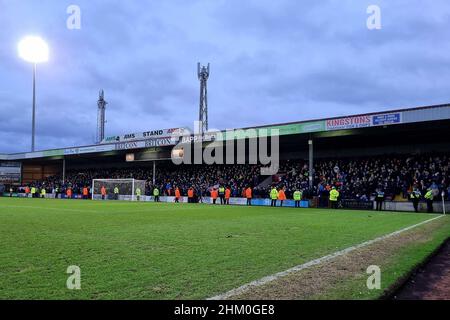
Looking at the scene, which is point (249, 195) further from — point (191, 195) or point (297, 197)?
point (191, 195)

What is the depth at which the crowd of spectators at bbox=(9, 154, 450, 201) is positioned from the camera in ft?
92.1

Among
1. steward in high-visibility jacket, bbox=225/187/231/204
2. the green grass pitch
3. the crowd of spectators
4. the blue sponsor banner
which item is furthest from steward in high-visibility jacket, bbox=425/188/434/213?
steward in high-visibility jacket, bbox=225/187/231/204

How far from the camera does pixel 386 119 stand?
27062 mm

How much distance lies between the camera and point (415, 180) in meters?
27.4

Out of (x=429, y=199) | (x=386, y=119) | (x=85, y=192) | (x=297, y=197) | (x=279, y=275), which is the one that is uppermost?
(x=386, y=119)

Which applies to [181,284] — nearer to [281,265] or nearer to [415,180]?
[281,265]

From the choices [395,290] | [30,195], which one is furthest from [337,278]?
[30,195]

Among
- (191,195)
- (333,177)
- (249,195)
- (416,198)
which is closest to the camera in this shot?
(416,198)

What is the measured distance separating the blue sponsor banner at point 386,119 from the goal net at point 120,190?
82.4 ft

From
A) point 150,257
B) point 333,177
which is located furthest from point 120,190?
point 150,257

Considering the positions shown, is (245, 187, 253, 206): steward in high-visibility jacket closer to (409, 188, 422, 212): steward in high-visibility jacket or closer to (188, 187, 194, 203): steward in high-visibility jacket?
(188, 187, 194, 203): steward in high-visibility jacket

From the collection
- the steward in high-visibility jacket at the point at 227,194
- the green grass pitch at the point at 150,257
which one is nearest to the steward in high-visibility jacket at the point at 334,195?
the steward in high-visibility jacket at the point at 227,194

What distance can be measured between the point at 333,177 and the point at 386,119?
8.07 meters
